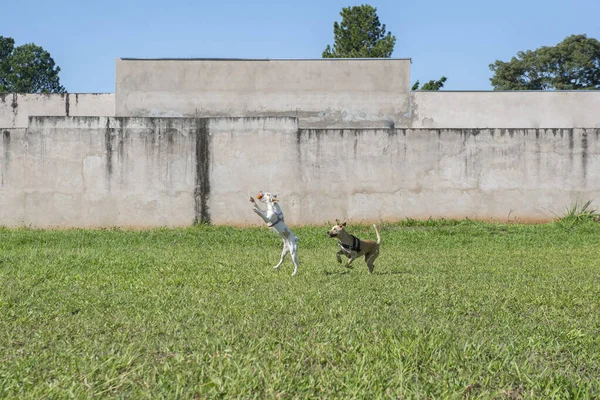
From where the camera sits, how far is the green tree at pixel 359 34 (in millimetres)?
43312

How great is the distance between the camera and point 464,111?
2247 cm

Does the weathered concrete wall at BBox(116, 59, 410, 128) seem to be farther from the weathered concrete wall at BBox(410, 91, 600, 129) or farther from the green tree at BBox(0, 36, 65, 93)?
the green tree at BBox(0, 36, 65, 93)

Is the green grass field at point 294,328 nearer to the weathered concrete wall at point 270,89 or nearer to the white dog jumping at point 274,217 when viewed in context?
the white dog jumping at point 274,217

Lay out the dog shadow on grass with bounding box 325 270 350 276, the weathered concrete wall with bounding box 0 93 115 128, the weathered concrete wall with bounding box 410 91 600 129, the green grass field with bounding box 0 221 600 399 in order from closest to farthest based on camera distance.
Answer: the green grass field with bounding box 0 221 600 399
the dog shadow on grass with bounding box 325 270 350 276
the weathered concrete wall with bounding box 410 91 600 129
the weathered concrete wall with bounding box 0 93 115 128

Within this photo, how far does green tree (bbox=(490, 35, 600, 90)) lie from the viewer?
1720 inches

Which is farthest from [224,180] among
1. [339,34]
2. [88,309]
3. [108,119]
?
[339,34]

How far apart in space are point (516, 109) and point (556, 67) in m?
25.5

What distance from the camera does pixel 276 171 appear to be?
58.0 feet

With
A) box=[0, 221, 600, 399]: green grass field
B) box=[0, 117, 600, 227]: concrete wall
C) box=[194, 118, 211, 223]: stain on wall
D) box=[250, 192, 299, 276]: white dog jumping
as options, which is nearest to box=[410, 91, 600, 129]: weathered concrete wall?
box=[0, 117, 600, 227]: concrete wall

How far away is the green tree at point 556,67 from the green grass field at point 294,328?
37.6 meters

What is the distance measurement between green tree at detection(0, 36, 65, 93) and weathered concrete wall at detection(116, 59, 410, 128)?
3805cm

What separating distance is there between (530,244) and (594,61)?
34.5m

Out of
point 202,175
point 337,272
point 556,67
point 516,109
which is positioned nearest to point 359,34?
point 556,67

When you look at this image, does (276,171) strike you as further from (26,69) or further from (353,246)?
(26,69)
